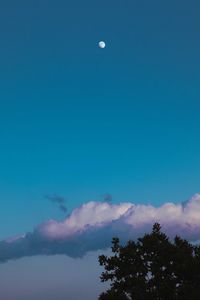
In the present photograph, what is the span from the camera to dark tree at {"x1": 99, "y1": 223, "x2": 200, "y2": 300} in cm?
4772

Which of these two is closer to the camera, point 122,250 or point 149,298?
point 149,298

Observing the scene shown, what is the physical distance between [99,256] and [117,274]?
124 inches

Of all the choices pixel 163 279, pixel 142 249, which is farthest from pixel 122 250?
pixel 163 279

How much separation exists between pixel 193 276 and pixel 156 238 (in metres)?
5.55

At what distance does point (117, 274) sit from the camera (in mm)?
50344

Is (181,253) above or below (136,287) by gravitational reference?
above

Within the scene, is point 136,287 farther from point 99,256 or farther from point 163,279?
point 99,256

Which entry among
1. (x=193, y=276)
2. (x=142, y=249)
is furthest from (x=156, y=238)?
(x=193, y=276)

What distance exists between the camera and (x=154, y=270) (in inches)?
1938

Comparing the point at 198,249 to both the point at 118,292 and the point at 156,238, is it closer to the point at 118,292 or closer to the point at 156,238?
the point at 156,238

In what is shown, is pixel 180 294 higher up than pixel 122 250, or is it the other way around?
pixel 122 250

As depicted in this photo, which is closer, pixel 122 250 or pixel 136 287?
pixel 136 287

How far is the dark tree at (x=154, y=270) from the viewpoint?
157ft

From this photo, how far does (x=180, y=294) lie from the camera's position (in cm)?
4747
